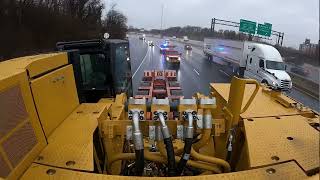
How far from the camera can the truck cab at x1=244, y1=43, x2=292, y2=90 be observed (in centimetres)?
2588

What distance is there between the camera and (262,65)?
1109 inches

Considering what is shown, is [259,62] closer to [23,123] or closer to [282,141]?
[282,141]

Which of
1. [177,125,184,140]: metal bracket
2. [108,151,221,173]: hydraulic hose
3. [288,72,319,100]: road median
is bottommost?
[288,72,319,100]: road median

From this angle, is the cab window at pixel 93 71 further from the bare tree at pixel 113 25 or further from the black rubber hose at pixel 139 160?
the bare tree at pixel 113 25

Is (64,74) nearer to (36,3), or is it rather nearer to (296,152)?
(296,152)

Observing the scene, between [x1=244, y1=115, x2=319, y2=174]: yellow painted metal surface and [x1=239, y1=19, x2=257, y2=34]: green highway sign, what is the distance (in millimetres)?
41518

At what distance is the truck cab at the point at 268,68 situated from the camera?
25878 mm

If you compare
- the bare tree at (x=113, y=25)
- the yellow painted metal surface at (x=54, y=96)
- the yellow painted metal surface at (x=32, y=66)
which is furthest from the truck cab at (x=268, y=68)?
the bare tree at (x=113, y=25)

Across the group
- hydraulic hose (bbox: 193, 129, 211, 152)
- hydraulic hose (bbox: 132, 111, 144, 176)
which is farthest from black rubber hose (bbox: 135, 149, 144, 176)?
hydraulic hose (bbox: 193, 129, 211, 152)

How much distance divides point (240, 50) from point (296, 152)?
32.2 metres

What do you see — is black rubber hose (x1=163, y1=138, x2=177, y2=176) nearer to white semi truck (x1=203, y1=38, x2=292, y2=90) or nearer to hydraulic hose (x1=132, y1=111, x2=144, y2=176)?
hydraulic hose (x1=132, y1=111, x2=144, y2=176)

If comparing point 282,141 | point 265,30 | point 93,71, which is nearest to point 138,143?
point 282,141

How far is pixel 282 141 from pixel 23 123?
2447mm

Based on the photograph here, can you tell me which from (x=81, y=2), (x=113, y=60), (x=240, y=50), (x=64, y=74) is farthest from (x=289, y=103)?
(x=81, y=2)
